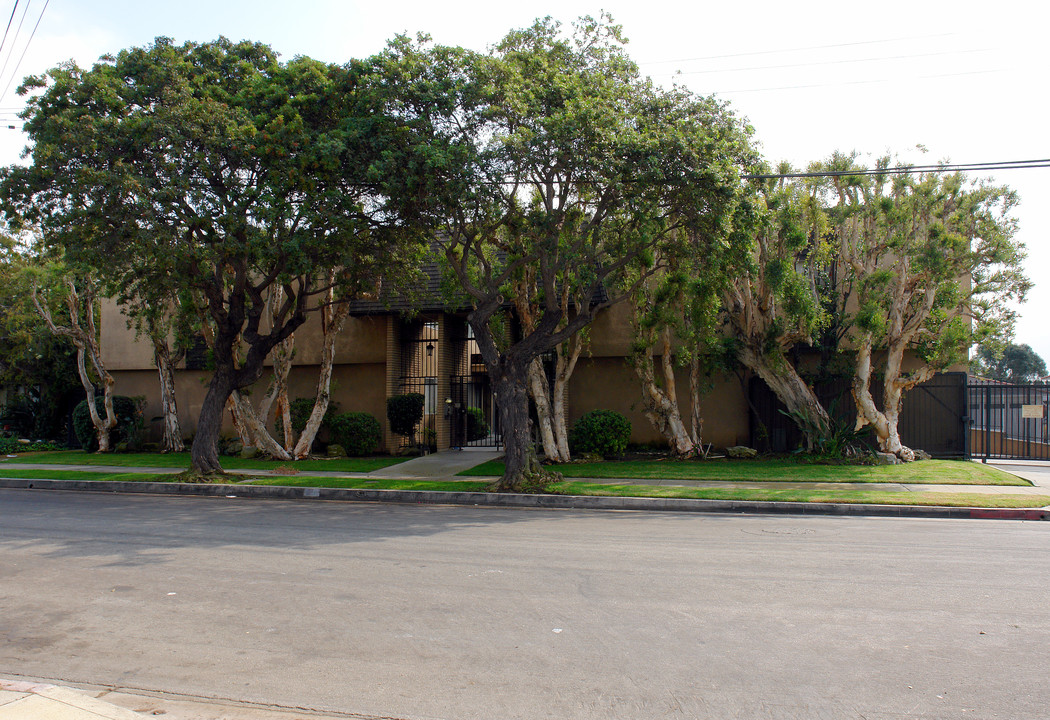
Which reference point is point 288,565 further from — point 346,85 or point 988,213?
point 988,213

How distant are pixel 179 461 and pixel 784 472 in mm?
15389

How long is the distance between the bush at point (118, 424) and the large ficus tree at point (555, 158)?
14.6 m

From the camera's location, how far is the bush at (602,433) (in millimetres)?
19250

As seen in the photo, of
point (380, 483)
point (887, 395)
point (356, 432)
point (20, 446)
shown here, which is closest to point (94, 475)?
point (356, 432)

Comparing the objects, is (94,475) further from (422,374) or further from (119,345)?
(119,345)

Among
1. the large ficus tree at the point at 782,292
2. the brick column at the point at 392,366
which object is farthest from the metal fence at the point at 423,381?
the large ficus tree at the point at 782,292

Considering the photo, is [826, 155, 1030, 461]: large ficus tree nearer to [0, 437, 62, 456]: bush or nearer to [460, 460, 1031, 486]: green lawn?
[460, 460, 1031, 486]: green lawn

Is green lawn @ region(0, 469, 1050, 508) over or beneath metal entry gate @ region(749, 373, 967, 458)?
beneath

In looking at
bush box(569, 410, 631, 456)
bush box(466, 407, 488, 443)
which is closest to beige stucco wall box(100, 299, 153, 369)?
bush box(466, 407, 488, 443)

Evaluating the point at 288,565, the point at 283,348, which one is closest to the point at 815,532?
the point at 288,565

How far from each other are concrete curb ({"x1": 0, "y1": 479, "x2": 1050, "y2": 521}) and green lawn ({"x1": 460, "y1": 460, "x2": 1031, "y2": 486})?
2.45m

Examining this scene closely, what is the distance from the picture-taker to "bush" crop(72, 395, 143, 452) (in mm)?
24312

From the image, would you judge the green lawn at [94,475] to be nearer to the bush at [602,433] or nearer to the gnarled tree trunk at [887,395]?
the bush at [602,433]

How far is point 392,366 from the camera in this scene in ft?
73.0
